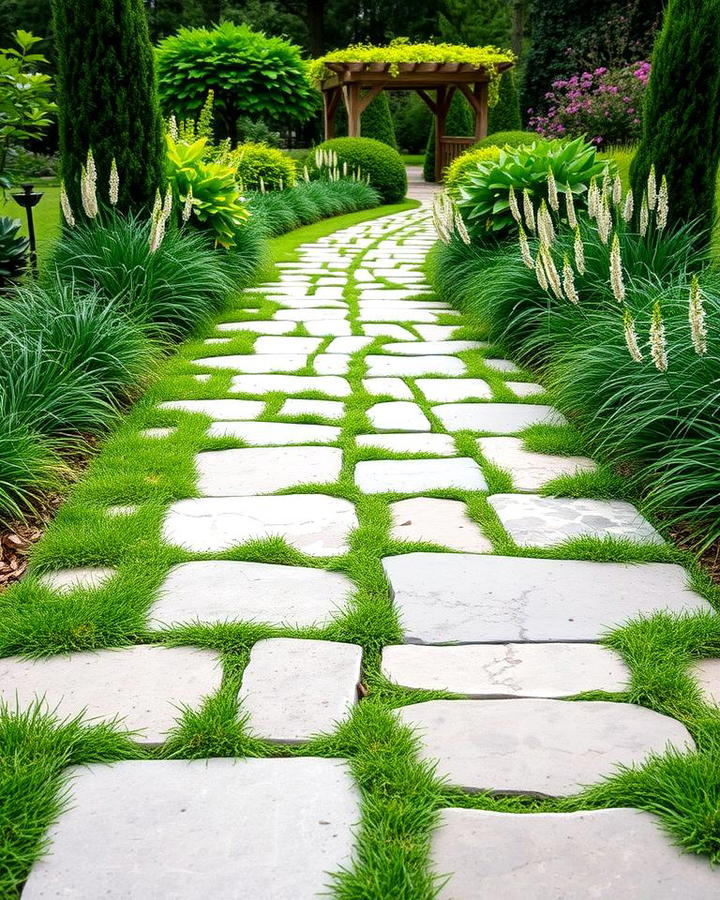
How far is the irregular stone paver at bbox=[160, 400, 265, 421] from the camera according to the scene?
3.86 m

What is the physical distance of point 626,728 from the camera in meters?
1.72

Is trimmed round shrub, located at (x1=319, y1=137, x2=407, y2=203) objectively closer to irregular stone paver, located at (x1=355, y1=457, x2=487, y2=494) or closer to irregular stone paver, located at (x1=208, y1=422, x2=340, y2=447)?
irregular stone paver, located at (x1=208, y1=422, x2=340, y2=447)

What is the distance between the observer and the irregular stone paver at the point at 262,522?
261 centimetres

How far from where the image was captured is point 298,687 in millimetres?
1866

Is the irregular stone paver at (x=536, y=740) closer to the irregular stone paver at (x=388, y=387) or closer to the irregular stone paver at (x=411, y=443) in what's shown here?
the irregular stone paver at (x=411, y=443)

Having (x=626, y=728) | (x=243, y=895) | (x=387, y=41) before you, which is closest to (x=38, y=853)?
(x=243, y=895)

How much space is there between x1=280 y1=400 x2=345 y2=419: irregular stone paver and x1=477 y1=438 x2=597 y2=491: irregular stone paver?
747 millimetres

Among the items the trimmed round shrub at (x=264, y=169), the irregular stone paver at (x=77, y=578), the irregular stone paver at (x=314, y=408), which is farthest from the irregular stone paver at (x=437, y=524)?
the trimmed round shrub at (x=264, y=169)

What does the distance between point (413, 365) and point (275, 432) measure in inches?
55.2

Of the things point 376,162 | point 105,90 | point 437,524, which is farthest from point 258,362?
point 376,162

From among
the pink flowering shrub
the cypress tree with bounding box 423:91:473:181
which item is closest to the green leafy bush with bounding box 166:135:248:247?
the pink flowering shrub

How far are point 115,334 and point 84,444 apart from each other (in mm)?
868

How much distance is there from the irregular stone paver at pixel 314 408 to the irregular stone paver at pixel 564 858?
2.55 metres

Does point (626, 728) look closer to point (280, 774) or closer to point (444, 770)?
point (444, 770)
